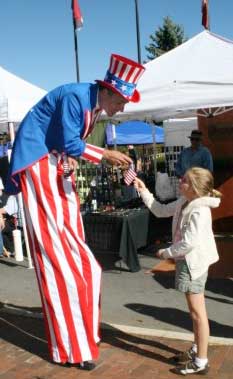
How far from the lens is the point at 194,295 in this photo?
10.9 feet

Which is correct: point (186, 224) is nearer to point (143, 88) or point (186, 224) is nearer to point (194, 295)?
point (194, 295)

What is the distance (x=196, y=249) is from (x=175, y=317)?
5.17 feet

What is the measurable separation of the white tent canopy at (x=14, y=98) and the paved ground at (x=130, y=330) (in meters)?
2.16

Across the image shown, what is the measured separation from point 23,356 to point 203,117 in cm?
643

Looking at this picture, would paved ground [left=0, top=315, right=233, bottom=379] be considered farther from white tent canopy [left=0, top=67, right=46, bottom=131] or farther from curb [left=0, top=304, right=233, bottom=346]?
white tent canopy [left=0, top=67, right=46, bottom=131]


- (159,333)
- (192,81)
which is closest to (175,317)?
(159,333)

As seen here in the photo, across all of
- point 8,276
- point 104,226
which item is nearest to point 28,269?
point 8,276

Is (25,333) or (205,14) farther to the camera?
(205,14)

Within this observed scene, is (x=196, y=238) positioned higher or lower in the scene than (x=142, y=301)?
higher

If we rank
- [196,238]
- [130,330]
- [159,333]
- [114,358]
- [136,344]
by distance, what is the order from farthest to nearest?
[130,330] → [159,333] → [136,344] → [114,358] → [196,238]

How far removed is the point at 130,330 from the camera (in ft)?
13.8

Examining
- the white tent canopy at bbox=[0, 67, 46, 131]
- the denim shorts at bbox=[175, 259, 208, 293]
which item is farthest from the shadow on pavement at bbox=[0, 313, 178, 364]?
the white tent canopy at bbox=[0, 67, 46, 131]

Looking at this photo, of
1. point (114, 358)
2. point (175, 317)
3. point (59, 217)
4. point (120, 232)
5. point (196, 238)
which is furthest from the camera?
point (120, 232)

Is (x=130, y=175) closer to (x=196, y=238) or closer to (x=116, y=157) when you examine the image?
(x=116, y=157)
